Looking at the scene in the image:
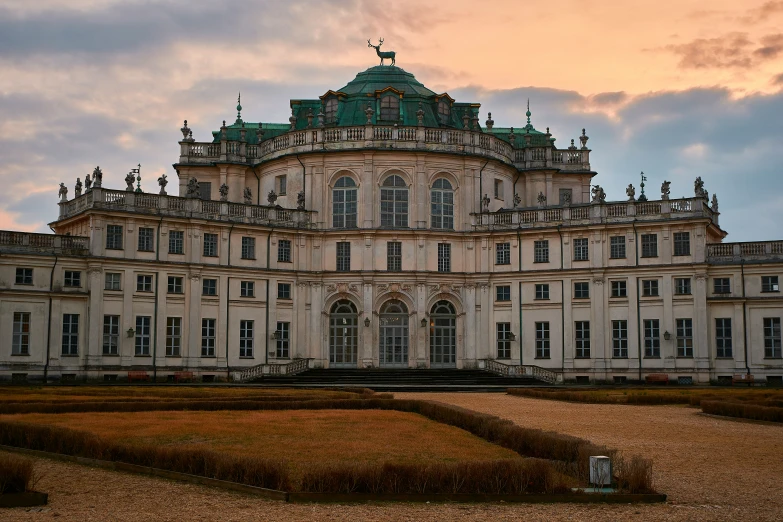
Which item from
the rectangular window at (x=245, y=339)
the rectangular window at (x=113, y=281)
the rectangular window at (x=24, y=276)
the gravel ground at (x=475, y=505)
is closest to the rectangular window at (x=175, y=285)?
the rectangular window at (x=113, y=281)

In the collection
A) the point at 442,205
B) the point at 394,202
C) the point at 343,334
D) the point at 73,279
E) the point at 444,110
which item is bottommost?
the point at 343,334

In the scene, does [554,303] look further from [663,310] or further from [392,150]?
[392,150]

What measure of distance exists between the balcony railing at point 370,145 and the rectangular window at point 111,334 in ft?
60.7

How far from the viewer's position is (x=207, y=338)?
208 feet

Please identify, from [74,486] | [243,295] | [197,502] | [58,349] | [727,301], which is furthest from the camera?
[243,295]

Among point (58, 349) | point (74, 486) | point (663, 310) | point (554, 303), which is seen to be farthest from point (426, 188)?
point (74, 486)

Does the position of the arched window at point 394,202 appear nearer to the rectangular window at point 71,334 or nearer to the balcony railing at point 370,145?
the balcony railing at point 370,145

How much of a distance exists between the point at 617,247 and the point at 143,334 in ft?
104

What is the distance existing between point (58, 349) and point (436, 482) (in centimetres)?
4545

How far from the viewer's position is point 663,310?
62.7m

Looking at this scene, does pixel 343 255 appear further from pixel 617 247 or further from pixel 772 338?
pixel 772 338

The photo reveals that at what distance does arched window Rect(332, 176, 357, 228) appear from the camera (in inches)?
2712

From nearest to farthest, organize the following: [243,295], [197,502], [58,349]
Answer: [197,502] < [58,349] < [243,295]

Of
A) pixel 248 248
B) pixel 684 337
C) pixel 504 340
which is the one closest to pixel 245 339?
pixel 248 248
